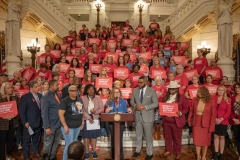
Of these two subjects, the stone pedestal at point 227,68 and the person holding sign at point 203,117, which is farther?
the stone pedestal at point 227,68

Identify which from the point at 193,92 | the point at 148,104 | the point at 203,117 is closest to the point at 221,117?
the point at 203,117

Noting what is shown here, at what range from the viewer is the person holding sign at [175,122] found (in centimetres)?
600

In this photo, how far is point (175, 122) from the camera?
6.04 meters

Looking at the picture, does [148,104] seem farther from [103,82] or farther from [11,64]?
[11,64]

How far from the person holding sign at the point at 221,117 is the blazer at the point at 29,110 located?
158 inches

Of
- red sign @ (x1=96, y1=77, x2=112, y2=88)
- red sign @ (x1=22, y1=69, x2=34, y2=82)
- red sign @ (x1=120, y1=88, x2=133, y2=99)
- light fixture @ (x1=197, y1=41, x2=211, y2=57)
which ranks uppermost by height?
light fixture @ (x1=197, y1=41, x2=211, y2=57)

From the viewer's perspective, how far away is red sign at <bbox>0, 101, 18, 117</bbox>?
5258 millimetres

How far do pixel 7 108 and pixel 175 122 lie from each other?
11.8 ft

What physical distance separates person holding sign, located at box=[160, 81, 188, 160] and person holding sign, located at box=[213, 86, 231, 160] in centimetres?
73

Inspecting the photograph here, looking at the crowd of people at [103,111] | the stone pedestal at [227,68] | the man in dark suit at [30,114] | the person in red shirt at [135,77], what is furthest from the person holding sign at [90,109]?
the stone pedestal at [227,68]

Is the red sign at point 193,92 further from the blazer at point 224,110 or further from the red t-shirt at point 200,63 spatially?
the red t-shirt at point 200,63

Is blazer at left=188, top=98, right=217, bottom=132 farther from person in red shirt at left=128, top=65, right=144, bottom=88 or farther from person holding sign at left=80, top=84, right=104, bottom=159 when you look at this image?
person in red shirt at left=128, top=65, right=144, bottom=88

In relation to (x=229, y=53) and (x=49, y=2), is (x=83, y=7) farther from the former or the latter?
(x=229, y=53)

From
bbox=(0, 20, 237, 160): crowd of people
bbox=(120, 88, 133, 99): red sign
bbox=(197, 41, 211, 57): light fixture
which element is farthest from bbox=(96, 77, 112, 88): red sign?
bbox=(197, 41, 211, 57): light fixture
